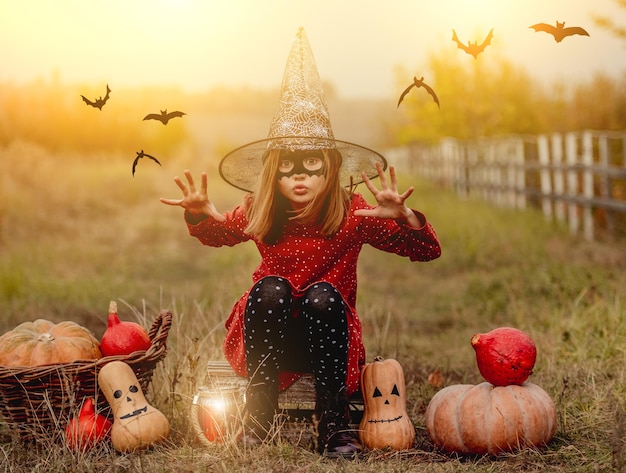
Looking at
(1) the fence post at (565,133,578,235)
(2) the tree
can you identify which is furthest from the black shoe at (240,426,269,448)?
(2) the tree

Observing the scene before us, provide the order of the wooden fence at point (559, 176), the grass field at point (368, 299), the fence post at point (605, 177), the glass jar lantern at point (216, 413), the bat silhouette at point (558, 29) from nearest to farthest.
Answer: the bat silhouette at point (558, 29)
the grass field at point (368, 299)
the glass jar lantern at point (216, 413)
the fence post at point (605, 177)
the wooden fence at point (559, 176)

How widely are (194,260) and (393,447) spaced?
7.49m

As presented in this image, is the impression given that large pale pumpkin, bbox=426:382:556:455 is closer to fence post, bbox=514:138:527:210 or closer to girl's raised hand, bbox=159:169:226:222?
girl's raised hand, bbox=159:169:226:222

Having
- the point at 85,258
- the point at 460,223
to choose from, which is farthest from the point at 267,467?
the point at 460,223

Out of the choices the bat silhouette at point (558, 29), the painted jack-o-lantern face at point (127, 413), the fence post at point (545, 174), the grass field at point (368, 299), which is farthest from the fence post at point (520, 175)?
the painted jack-o-lantern face at point (127, 413)

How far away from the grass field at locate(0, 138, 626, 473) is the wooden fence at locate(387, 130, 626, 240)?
746mm

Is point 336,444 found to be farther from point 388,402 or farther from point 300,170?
point 300,170

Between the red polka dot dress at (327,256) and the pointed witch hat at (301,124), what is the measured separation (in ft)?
0.72

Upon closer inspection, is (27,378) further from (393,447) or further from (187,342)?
(393,447)

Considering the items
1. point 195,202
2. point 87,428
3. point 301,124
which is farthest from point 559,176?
point 87,428

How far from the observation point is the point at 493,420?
3.31 metres

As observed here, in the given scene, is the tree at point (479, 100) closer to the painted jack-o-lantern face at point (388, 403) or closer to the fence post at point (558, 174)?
the fence post at point (558, 174)

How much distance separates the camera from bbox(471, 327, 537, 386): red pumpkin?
342 centimetres

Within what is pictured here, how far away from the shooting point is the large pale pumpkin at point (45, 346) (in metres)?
3.51
